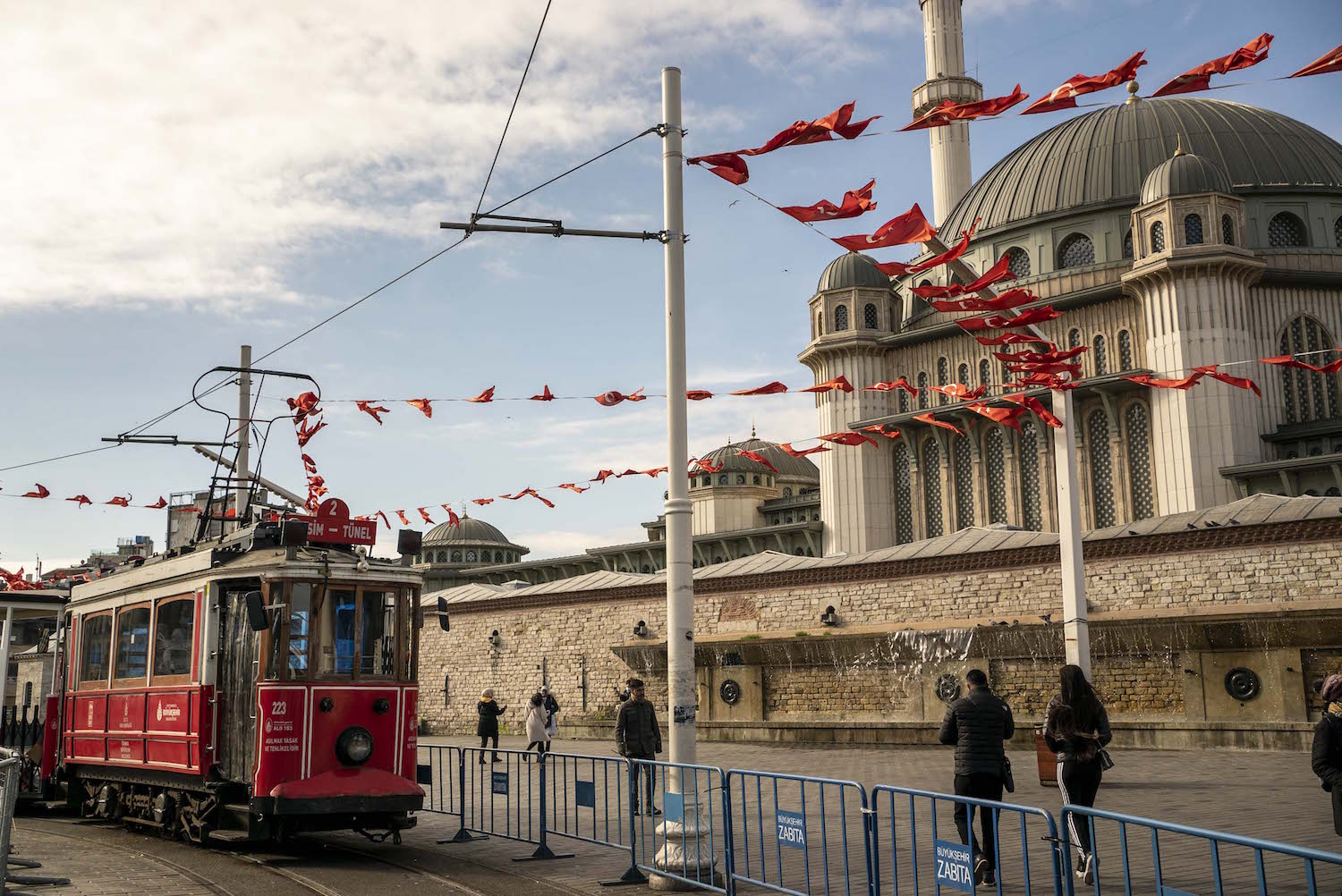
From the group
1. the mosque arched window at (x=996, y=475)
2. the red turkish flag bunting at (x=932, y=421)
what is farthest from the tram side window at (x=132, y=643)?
the mosque arched window at (x=996, y=475)

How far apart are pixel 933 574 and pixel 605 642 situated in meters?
9.75

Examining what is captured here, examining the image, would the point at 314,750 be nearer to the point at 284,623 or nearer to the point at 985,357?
the point at 284,623

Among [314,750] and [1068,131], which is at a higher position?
[1068,131]

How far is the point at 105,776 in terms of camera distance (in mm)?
13070

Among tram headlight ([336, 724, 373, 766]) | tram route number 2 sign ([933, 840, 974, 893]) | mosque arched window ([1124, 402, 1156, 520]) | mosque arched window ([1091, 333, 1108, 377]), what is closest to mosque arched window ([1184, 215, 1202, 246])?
mosque arched window ([1091, 333, 1108, 377])

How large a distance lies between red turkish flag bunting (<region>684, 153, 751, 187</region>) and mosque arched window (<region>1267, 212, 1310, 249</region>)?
39798 millimetres

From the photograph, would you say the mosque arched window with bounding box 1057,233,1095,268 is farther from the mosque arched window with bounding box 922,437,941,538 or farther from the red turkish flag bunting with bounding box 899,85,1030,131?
the red turkish flag bunting with bounding box 899,85,1030,131

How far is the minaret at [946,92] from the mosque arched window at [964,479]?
1393 cm

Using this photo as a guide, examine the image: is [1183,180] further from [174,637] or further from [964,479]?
[174,637]

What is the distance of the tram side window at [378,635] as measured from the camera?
10789 mm

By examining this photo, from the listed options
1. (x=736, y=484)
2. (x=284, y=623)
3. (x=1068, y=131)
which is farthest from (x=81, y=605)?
(x=736, y=484)

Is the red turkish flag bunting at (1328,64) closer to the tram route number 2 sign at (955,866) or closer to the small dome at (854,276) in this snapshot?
the tram route number 2 sign at (955,866)

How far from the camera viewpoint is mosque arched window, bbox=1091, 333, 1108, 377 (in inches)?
1623

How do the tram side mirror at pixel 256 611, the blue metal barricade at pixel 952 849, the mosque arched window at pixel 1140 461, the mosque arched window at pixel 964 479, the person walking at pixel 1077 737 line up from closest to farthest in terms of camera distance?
the blue metal barricade at pixel 952 849, the person walking at pixel 1077 737, the tram side mirror at pixel 256 611, the mosque arched window at pixel 1140 461, the mosque arched window at pixel 964 479
